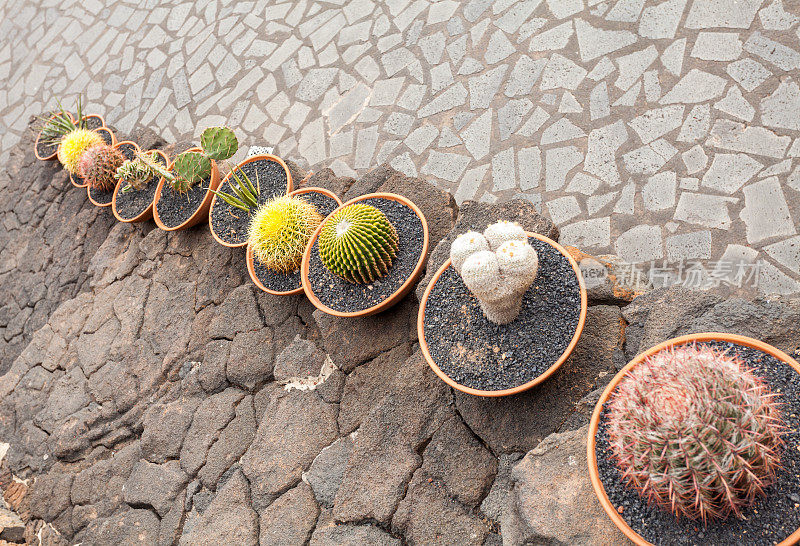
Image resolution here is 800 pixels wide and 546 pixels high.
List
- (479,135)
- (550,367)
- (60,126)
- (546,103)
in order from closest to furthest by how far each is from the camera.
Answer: (550,367), (546,103), (479,135), (60,126)

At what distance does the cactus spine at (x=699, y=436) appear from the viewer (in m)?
1.70

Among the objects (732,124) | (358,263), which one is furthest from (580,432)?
(732,124)

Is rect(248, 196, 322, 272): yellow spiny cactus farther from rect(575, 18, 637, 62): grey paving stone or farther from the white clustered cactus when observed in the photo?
rect(575, 18, 637, 62): grey paving stone

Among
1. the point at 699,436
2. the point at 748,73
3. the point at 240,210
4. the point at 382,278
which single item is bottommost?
the point at 748,73

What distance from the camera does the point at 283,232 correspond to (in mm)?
3666

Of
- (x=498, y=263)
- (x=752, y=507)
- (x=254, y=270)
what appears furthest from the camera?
(x=254, y=270)

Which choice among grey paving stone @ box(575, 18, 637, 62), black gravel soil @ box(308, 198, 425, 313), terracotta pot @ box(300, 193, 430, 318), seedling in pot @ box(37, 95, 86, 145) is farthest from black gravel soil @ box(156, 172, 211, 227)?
grey paving stone @ box(575, 18, 637, 62)

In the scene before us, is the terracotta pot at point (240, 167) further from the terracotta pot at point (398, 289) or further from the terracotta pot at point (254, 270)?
the terracotta pot at point (398, 289)

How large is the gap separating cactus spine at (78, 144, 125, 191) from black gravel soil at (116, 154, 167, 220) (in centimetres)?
27

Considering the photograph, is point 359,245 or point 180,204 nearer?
point 359,245

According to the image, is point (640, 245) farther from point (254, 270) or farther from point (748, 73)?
point (254, 270)

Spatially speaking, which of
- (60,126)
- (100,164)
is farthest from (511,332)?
(60,126)

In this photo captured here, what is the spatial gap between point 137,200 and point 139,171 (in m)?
0.31

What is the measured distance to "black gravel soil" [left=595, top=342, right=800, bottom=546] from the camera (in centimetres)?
183
